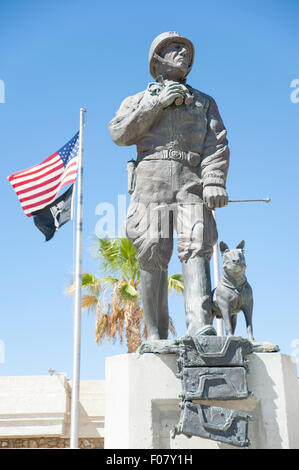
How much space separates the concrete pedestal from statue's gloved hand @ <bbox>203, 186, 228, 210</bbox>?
1303 mm

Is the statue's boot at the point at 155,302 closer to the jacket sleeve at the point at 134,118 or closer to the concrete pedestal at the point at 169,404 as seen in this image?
the concrete pedestal at the point at 169,404

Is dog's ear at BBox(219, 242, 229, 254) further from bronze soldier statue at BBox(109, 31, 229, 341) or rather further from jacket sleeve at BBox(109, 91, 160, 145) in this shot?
jacket sleeve at BBox(109, 91, 160, 145)

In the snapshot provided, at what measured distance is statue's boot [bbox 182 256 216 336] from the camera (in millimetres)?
4312

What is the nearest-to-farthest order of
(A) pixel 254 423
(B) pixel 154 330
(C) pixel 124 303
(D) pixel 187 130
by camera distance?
(A) pixel 254 423, (B) pixel 154 330, (D) pixel 187 130, (C) pixel 124 303

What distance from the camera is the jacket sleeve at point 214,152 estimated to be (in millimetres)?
4805

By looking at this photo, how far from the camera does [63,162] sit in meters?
13.1

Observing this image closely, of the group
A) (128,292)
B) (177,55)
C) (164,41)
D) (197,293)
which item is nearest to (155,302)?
(197,293)

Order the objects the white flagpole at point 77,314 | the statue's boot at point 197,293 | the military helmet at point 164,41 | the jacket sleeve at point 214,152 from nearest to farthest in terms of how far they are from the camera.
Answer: the statue's boot at point 197,293
the jacket sleeve at point 214,152
the military helmet at point 164,41
the white flagpole at point 77,314

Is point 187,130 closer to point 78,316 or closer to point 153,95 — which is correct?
point 153,95

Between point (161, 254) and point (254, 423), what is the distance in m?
1.57

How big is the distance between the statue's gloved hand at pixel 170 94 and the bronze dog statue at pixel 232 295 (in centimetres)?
143

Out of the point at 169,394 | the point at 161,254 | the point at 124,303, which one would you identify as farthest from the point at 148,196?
the point at 124,303

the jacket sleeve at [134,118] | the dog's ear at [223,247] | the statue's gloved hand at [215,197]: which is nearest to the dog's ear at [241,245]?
the dog's ear at [223,247]

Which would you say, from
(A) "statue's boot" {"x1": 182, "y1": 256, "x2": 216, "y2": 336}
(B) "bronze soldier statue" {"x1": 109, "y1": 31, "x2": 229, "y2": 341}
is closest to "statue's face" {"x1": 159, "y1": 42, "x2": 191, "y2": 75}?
(B) "bronze soldier statue" {"x1": 109, "y1": 31, "x2": 229, "y2": 341}
